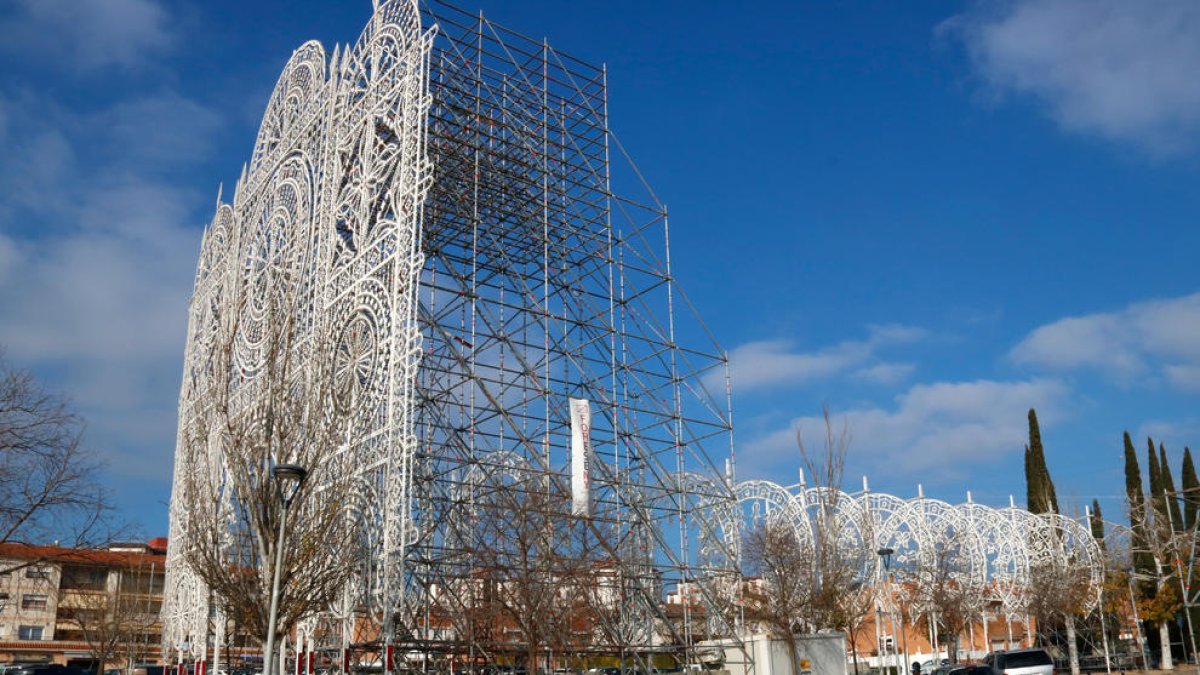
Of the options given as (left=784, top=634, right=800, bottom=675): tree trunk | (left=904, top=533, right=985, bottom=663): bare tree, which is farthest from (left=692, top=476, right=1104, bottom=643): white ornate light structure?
(left=784, top=634, right=800, bottom=675): tree trunk

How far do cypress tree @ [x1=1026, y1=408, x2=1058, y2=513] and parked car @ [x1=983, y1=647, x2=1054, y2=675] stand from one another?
3861 cm

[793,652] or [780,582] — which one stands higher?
[780,582]

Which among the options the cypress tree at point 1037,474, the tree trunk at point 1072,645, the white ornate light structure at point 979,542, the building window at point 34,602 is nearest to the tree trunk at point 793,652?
the white ornate light structure at point 979,542

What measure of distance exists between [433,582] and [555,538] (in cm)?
346

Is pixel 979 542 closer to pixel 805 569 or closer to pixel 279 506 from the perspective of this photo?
pixel 805 569

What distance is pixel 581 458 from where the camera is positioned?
86.2 ft

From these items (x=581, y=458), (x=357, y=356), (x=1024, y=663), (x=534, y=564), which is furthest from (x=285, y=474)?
(x=1024, y=663)

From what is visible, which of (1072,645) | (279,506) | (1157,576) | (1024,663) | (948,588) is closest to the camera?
(279,506)

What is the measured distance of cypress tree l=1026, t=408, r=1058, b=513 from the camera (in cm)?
6042

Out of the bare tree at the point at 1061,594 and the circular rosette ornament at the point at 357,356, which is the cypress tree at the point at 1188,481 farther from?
the circular rosette ornament at the point at 357,356

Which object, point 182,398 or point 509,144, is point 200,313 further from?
point 509,144

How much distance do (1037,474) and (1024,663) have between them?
135 feet

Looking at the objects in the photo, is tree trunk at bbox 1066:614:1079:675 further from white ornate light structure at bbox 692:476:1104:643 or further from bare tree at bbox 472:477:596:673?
bare tree at bbox 472:477:596:673

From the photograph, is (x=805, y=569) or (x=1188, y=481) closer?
(x=805, y=569)
